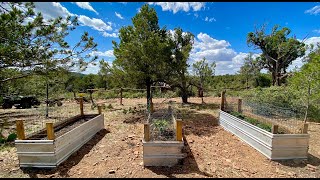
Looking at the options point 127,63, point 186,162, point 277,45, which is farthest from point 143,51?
point 277,45

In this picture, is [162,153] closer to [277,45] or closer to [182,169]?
[182,169]

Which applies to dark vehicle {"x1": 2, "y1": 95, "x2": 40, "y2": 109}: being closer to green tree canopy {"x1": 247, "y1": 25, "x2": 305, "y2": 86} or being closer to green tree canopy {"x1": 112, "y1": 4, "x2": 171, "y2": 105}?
green tree canopy {"x1": 112, "y1": 4, "x2": 171, "y2": 105}

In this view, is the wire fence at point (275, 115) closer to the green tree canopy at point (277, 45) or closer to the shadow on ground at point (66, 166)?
the shadow on ground at point (66, 166)

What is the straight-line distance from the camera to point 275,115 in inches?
206

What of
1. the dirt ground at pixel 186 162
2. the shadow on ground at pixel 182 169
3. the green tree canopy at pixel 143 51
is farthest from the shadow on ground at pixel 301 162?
the green tree canopy at pixel 143 51

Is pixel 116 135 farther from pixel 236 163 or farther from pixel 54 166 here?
pixel 236 163

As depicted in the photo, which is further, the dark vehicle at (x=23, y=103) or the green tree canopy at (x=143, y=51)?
the dark vehicle at (x=23, y=103)

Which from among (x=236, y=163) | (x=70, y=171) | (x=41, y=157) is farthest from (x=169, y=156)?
(x=41, y=157)

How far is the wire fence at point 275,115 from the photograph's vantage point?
464 cm

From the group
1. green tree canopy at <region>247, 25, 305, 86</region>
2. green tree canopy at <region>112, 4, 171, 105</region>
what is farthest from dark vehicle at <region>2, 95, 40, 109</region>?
green tree canopy at <region>247, 25, 305, 86</region>

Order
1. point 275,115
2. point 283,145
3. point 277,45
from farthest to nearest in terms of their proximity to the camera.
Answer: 1. point 277,45
2. point 275,115
3. point 283,145

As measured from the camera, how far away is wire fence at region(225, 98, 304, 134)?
4641 millimetres

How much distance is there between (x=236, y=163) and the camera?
3859 mm

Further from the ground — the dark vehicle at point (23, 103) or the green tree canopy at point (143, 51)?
the green tree canopy at point (143, 51)
